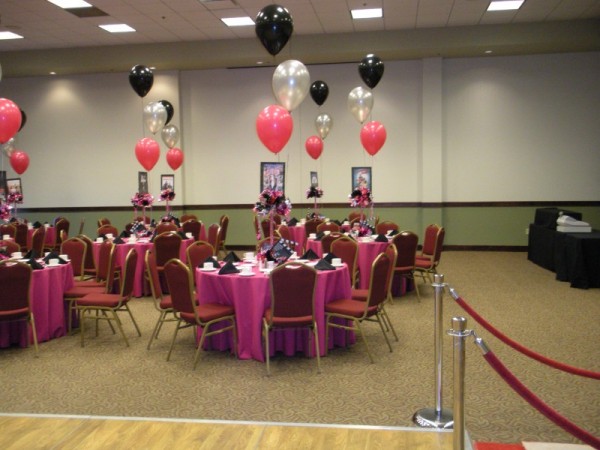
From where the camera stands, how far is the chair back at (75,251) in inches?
293

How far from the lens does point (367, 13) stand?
1027 cm

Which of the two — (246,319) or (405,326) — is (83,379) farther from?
(405,326)

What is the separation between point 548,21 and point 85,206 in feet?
36.3

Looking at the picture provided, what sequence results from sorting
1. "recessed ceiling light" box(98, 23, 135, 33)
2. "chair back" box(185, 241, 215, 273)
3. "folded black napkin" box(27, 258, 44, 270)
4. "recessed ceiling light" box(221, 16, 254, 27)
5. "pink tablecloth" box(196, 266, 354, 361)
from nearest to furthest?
"pink tablecloth" box(196, 266, 354, 361), "folded black napkin" box(27, 258, 44, 270), "chair back" box(185, 241, 215, 273), "recessed ceiling light" box(221, 16, 254, 27), "recessed ceiling light" box(98, 23, 135, 33)

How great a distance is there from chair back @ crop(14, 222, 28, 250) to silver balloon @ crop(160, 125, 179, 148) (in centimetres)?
331

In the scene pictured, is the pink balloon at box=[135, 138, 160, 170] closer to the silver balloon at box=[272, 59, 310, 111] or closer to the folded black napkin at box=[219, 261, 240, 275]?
the silver balloon at box=[272, 59, 310, 111]

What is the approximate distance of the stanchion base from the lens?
368cm

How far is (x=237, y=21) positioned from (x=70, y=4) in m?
2.92

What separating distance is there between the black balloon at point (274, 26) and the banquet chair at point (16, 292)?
3.44m

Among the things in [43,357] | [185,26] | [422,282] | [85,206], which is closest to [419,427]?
[43,357]

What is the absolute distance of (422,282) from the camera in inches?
349

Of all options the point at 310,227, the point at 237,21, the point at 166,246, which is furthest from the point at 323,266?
the point at 237,21

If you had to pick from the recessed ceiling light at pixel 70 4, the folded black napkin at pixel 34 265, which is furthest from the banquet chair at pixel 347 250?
the recessed ceiling light at pixel 70 4

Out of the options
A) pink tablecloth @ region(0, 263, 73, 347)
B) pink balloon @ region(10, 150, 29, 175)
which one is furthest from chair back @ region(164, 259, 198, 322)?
pink balloon @ region(10, 150, 29, 175)
